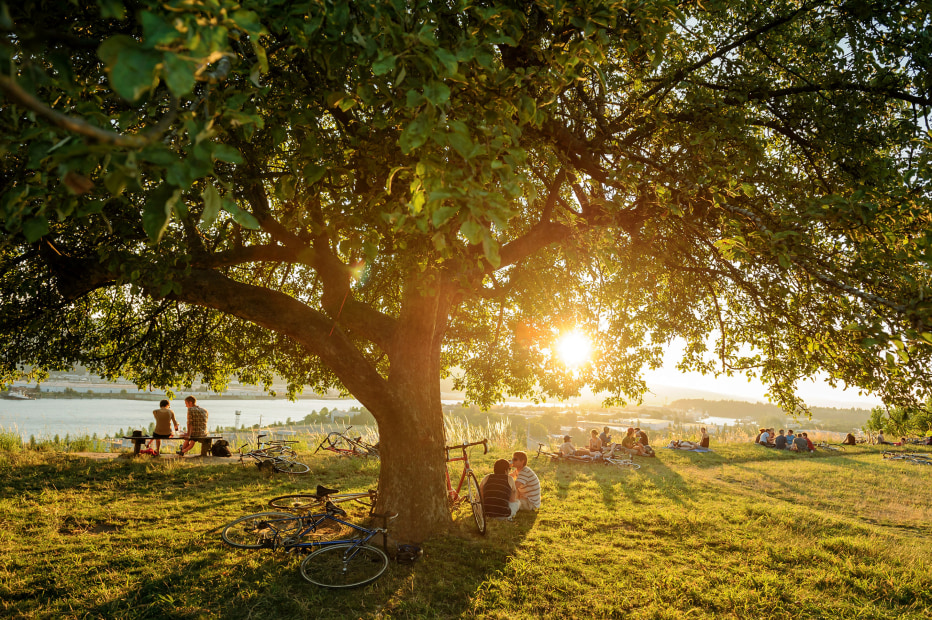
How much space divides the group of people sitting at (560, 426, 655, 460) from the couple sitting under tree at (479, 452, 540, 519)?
769 centimetres

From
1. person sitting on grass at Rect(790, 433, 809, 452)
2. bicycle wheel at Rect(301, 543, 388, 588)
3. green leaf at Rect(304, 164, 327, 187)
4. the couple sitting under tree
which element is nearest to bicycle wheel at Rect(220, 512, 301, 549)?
bicycle wheel at Rect(301, 543, 388, 588)

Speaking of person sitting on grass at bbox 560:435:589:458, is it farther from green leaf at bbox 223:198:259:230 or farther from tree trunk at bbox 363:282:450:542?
green leaf at bbox 223:198:259:230

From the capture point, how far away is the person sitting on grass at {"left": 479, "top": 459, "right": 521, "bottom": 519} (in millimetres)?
9453

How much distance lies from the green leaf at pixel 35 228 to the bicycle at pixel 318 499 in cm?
608

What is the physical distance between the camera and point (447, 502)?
834 cm

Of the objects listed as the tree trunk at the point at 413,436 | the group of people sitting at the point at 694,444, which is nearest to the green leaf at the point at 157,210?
the tree trunk at the point at 413,436

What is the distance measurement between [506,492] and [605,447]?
10.9 meters

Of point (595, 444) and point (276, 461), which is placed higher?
point (595, 444)

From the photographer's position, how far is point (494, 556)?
741 centimetres

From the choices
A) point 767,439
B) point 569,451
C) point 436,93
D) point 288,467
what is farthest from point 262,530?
point 767,439

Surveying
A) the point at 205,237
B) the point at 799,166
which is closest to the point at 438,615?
the point at 205,237

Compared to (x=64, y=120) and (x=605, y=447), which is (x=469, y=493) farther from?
(x=605, y=447)

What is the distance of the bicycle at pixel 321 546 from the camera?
20.9 ft

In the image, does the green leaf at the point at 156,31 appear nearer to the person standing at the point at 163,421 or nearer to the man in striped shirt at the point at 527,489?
the man in striped shirt at the point at 527,489
